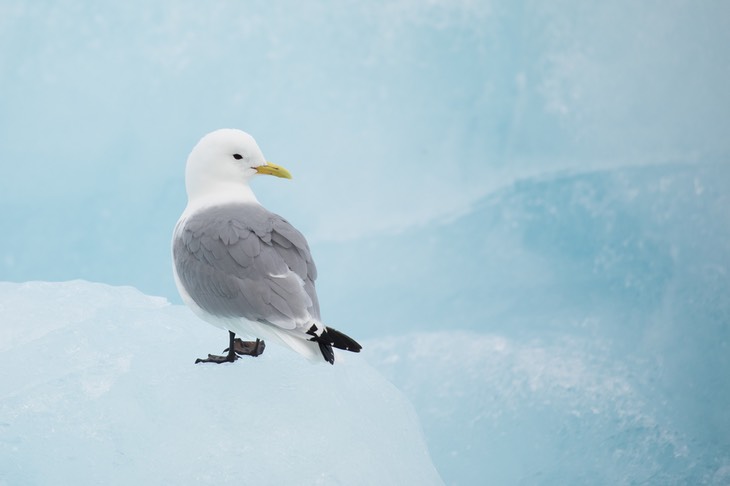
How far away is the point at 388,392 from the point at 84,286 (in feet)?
A: 2.49

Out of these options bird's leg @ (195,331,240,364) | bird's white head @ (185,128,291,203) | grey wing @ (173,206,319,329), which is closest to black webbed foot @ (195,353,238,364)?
bird's leg @ (195,331,240,364)

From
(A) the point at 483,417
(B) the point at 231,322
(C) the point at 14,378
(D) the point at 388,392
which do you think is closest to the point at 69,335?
(C) the point at 14,378

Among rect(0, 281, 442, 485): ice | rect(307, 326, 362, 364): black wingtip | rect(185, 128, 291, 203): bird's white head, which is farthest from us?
rect(185, 128, 291, 203): bird's white head

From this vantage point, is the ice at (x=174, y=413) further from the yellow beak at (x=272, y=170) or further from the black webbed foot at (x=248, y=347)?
the yellow beak at (x=272, y=170)

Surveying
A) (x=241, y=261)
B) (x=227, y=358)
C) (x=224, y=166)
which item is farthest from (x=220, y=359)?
(x=224, y=166)

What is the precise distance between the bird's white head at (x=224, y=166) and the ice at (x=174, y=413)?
0.34 m

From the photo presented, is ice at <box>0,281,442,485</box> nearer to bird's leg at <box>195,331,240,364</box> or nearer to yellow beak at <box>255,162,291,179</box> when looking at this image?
bird's leg at <box>195,331,240,364</box>

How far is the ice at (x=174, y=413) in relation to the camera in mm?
1647

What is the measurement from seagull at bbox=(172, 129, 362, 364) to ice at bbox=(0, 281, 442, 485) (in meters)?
0.10

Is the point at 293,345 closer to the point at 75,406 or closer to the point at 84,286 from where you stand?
the point at 75,406

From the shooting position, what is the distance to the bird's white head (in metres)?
1.81

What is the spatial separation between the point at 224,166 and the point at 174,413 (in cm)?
49

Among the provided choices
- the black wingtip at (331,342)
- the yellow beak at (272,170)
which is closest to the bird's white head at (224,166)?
the yellow beak at (272,170)

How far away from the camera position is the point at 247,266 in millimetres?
1627
